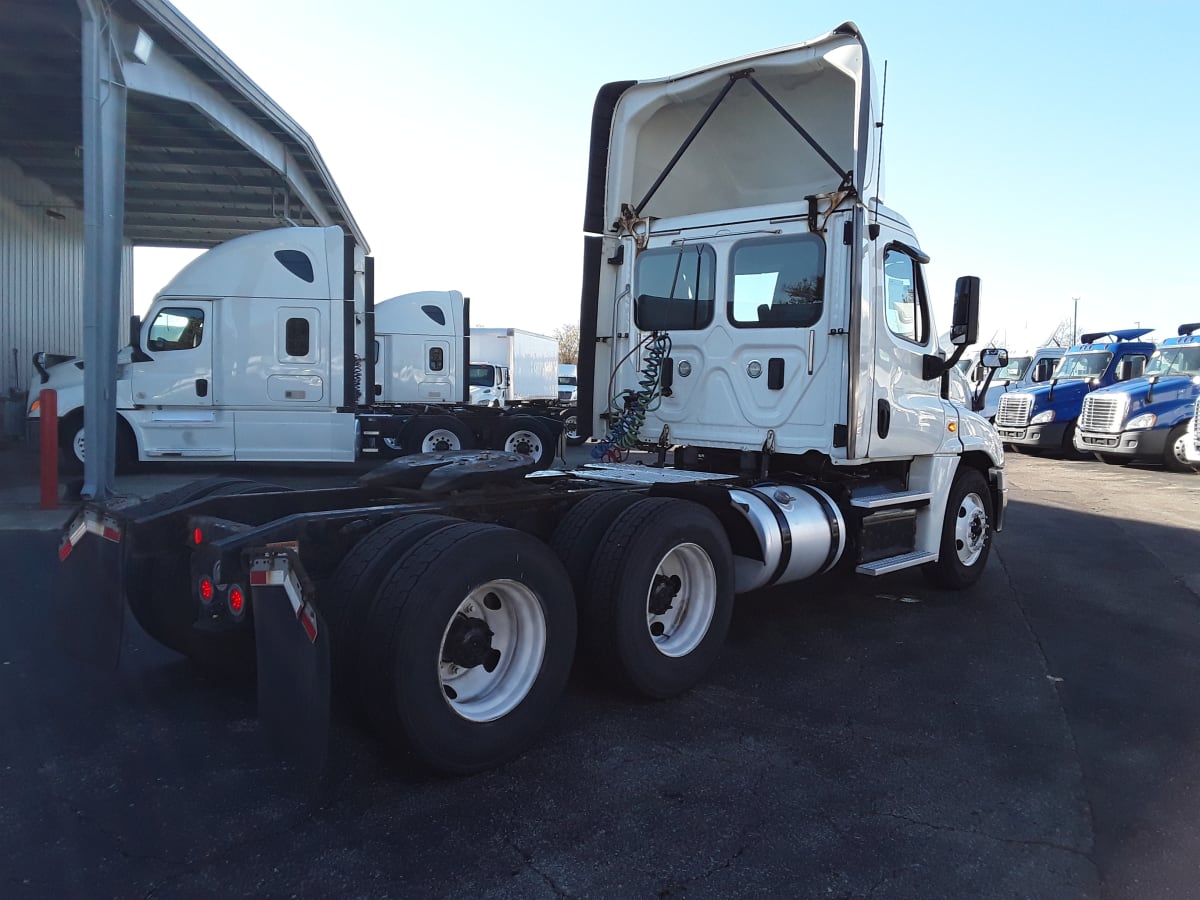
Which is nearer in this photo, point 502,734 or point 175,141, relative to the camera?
point 502,734

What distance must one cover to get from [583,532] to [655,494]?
104cm

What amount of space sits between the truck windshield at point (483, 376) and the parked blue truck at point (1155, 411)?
1517cm

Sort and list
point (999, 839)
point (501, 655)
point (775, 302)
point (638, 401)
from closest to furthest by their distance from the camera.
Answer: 1. point (999, 839)
2. point (501, 655)
3. point (775, 302)
4. point (638, 401)

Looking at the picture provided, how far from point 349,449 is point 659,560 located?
998 centimetres

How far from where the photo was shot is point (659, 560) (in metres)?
4.46

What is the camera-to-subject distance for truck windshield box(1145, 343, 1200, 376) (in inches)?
752

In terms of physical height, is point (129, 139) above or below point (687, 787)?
above

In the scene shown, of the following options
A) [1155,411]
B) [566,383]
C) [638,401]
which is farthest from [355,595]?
[566,383]

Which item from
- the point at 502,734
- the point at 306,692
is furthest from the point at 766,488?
the point at 306,692

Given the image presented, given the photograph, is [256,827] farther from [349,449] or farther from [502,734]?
[349,449]

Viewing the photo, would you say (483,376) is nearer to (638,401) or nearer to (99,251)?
(99,251)

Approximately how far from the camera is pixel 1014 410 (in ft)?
74.3

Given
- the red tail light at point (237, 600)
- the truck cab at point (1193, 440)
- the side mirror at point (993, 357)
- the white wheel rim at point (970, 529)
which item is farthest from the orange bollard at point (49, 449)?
the truck cab at point (1193, 440)

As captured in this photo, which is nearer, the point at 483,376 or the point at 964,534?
the point at 964,534
